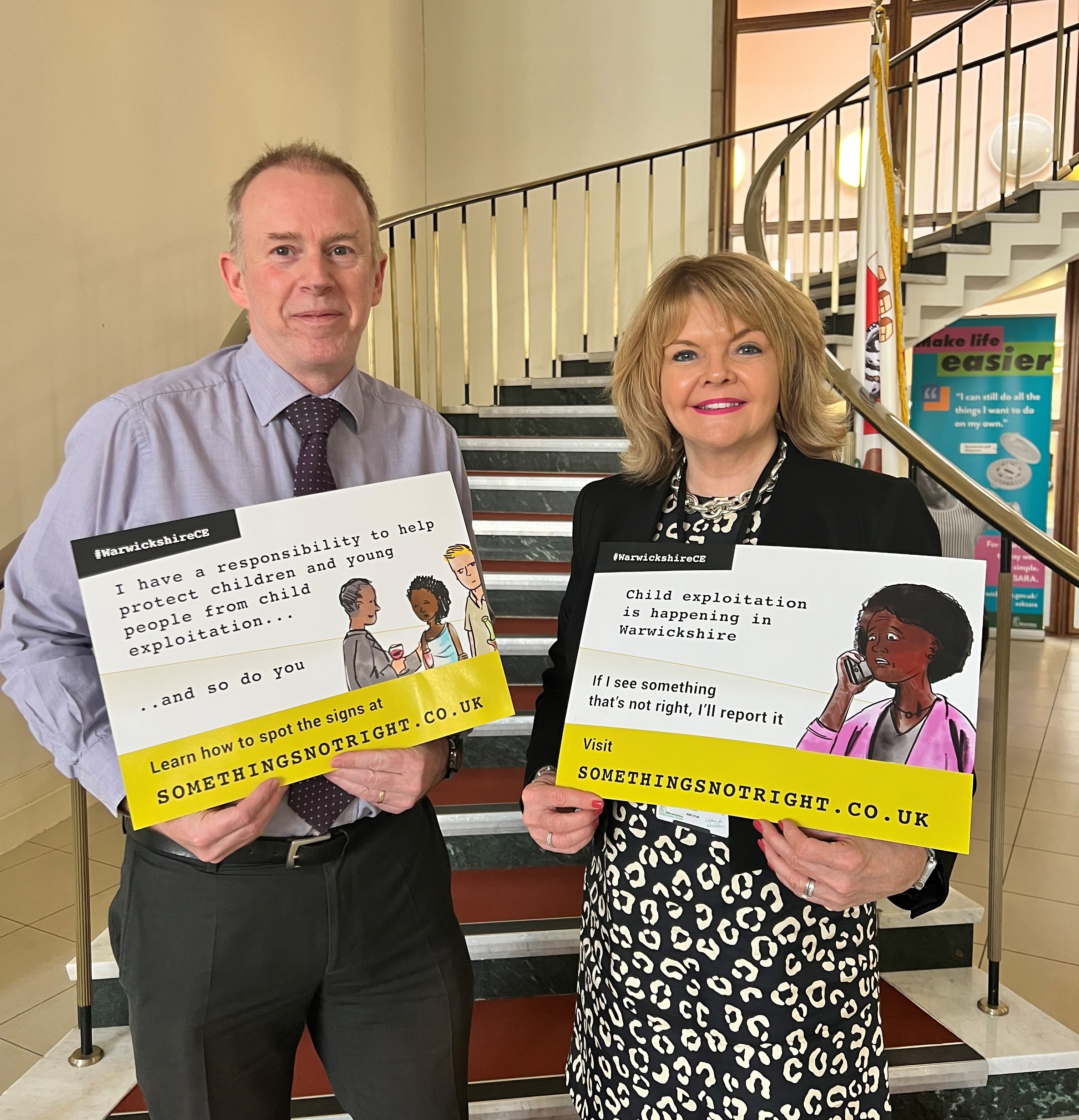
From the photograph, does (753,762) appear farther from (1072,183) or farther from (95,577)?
A: (1072,183)

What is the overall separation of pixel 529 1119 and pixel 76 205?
3521mm

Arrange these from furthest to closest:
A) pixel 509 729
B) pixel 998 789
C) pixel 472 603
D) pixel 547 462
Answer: pixel 547 462, pixel 509 729, pixel 998 789, pixel 472 603

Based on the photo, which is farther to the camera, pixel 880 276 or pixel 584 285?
pixel 584 285

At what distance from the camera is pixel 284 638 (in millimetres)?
942

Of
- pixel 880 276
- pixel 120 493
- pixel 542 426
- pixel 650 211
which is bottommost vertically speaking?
pixel 120 493

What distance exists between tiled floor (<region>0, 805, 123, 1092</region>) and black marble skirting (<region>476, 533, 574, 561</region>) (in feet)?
5.47

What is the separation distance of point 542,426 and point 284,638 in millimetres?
3639

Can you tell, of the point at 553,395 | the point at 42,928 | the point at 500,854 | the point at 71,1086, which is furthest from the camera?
the point at 553,395

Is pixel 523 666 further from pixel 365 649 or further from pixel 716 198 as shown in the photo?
pixel 716 198

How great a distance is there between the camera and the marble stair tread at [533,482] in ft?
11.9

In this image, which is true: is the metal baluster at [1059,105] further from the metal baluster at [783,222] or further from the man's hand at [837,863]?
the man's hand at [837,863]

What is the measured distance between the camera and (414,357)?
4.57 metres

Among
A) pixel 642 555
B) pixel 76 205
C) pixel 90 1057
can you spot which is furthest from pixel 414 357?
pixel 642 555

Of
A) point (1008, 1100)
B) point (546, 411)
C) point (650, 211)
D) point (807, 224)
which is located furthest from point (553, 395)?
point (1008, 1100)
